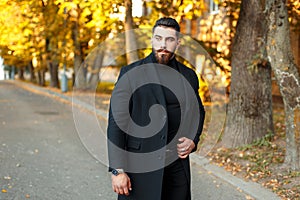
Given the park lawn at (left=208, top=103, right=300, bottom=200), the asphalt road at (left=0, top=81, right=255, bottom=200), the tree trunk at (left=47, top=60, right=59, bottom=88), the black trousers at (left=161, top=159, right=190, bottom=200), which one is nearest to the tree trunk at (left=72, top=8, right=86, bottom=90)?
the tree trunk at (left=47, top=60, right=59, bottom=88)

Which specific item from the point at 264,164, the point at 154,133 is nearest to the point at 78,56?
the point at 264,164

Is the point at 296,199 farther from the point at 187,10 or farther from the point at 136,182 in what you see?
the point at 187,10

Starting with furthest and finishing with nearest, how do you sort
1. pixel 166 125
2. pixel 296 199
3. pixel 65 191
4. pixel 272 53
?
pixel 272 53 → pixel 65 191 → pixel 296 199 → pixel 166 125

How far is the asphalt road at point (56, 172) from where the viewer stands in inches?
243

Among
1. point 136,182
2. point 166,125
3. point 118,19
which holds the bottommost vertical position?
point 136,182

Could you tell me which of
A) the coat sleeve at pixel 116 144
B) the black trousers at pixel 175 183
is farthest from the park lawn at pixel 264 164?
the coat sleeve at pixel 116 144

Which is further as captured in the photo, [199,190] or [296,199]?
[199,190]

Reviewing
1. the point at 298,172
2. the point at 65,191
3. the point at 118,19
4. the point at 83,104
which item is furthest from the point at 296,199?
the point at 83,104

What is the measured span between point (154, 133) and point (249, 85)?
226 inches

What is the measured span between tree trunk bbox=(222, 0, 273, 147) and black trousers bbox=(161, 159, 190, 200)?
538cm

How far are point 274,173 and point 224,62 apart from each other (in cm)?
554

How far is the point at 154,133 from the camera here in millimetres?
3172

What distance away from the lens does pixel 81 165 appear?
8.02 m

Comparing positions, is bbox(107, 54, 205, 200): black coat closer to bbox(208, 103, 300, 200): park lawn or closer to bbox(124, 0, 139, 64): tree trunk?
bbox(208, 103, 300, 200): park lawn
